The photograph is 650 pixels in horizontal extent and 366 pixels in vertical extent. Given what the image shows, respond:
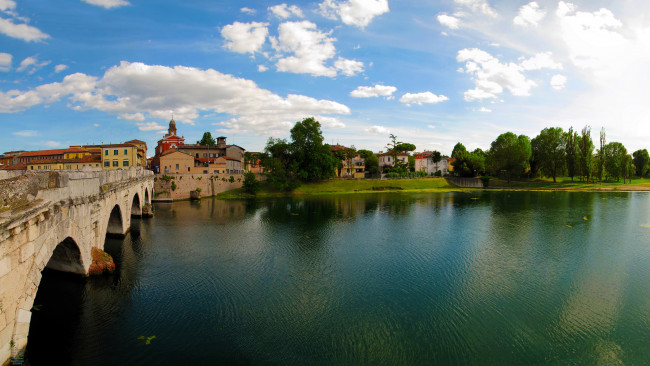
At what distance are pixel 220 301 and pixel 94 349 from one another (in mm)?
6123

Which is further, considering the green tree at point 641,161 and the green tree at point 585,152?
the green tree at point 641,161

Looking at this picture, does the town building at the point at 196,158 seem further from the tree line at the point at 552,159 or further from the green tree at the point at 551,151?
the green tree at the point at 551,151

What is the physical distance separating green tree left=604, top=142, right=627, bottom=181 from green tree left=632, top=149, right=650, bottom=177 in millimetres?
21173

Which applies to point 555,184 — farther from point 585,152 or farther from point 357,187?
point 357,187

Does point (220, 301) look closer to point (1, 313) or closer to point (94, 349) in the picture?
point (94, 349)

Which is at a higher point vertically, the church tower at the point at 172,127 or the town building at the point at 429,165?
the church tower at the point at 172,127

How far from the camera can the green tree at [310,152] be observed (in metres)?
86.2

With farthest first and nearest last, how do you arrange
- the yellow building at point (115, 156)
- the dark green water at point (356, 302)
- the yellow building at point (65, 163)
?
the yellow building at point (65, 163)
the yellow building at point (115, 156)
the dark green water at point (356, 302)

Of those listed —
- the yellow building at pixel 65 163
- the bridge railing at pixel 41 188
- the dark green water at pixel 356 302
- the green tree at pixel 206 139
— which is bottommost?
the dark green water at pixel 356 302

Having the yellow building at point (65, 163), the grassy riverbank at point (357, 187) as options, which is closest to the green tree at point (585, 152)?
the grassy riverbank at point (357, 187)

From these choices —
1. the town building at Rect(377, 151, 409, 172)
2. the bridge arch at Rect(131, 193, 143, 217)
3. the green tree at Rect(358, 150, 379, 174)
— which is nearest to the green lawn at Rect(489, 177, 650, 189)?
the town building at Rect(377, 151, 409, 172)

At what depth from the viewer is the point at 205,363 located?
13148mm

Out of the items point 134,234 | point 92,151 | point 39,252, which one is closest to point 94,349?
point 39,252

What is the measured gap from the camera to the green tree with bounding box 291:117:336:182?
3393 inches
